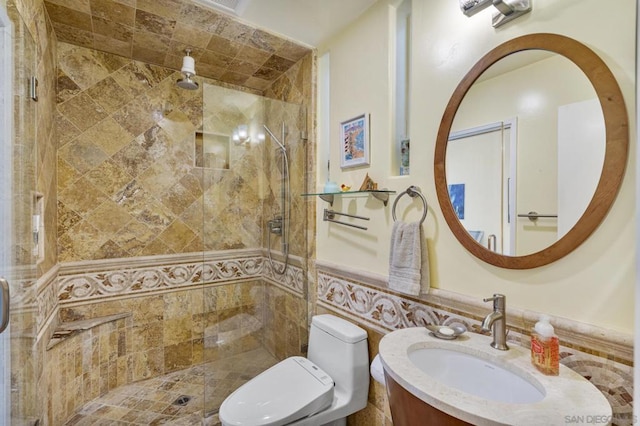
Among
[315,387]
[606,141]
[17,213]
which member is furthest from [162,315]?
[606,141]

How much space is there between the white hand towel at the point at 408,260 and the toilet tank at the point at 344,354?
406 mm

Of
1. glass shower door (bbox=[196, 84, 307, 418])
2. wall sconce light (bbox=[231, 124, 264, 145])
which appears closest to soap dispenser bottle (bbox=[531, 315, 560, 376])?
glass shower door (bbox=[196, 84, 307, 418])

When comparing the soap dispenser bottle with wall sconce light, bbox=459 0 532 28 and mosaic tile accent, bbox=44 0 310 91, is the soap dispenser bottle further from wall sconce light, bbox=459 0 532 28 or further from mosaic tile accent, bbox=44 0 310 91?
mosaic tile accent, bbox=44 0 310 91

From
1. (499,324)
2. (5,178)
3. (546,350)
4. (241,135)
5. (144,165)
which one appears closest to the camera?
(546,350)

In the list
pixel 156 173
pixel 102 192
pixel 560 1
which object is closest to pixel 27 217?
pixel 102 192

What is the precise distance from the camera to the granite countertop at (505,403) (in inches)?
25.7

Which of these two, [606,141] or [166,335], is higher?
[606,141]

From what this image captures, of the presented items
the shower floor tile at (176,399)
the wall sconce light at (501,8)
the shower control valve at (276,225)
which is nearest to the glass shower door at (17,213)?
the shower floor tile at (176,399)

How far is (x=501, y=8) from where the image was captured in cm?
102

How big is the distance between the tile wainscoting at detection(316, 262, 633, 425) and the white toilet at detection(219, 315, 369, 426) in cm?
11

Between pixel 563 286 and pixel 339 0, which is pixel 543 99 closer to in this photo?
pixel 563 286

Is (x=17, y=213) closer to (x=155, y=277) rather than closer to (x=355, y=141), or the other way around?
(x=155, y=277)

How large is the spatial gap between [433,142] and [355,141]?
0.52m

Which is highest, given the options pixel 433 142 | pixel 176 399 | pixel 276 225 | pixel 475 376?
pixel 433 142
